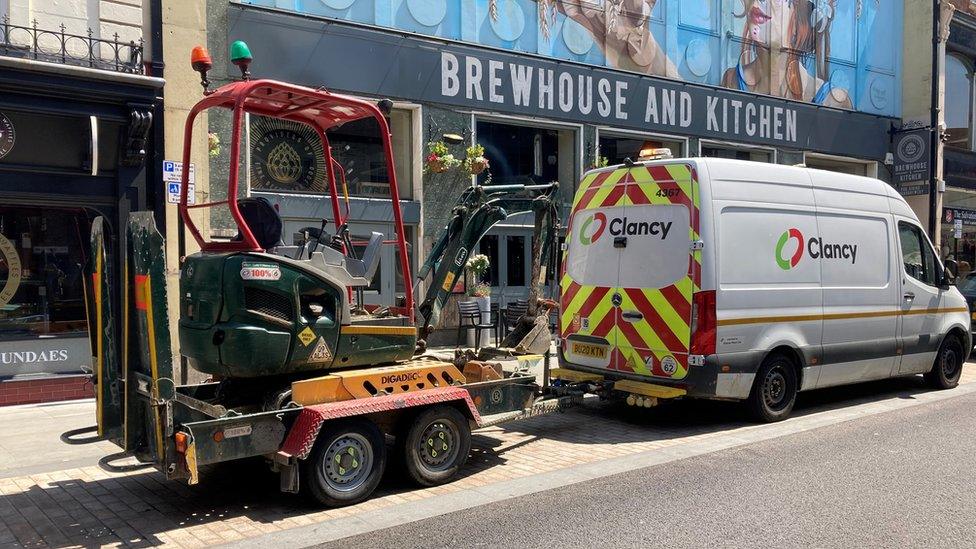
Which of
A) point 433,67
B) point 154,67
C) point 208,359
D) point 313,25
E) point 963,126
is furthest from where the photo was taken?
point 963,126

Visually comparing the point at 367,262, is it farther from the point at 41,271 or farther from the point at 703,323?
the point at 41,271

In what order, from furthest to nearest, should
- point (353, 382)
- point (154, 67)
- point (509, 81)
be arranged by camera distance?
point (509, 81)
point (154, 67)
point (353, 382)

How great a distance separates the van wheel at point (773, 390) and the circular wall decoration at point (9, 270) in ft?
29.1

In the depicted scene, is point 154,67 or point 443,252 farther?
point 154,67

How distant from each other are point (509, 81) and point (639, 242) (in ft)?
24.4

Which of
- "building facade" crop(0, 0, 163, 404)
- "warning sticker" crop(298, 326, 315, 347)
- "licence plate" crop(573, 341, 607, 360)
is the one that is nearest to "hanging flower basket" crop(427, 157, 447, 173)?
"building facade" crop(0, 0, 163, 404)

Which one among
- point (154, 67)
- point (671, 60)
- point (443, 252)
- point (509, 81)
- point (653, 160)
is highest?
point (671, 60)

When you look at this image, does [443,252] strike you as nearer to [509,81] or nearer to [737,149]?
[509,81]

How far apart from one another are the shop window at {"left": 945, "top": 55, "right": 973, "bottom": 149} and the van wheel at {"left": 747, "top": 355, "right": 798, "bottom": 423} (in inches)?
803

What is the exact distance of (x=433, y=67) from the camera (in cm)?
1347

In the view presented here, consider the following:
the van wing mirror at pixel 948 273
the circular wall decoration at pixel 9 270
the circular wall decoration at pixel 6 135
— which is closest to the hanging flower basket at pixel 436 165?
the circular wall decoration at pixel 6 135

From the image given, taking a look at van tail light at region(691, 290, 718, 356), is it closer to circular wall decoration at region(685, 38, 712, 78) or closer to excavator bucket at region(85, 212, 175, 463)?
excavator bucket at region(85, 212, 175, 463)

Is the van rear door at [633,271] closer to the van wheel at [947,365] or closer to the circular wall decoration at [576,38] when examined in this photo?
the van wheel at [947,365]

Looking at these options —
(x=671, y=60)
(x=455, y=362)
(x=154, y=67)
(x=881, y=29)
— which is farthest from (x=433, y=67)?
(x=881, y=29)
